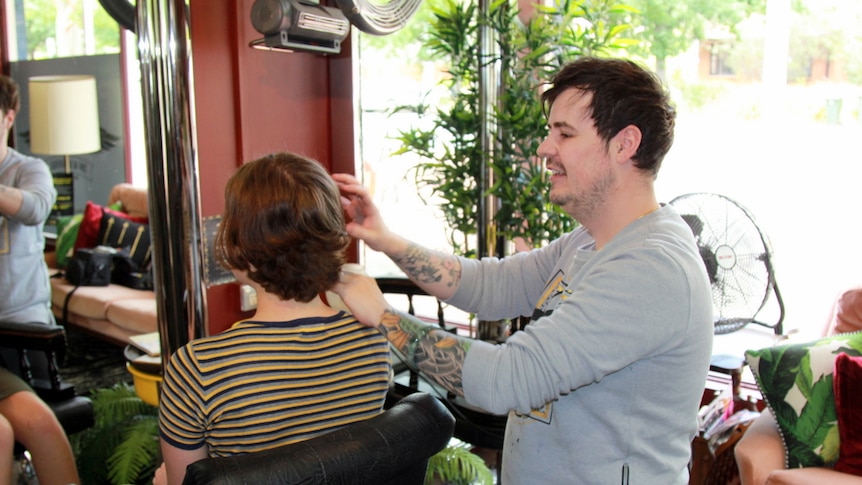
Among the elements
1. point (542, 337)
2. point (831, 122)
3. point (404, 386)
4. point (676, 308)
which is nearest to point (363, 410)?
point (542, 337)

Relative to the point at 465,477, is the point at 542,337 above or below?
above

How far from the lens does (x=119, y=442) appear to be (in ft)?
9.12

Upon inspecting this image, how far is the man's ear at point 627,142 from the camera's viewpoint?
128cm

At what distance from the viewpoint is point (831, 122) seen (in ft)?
10.0

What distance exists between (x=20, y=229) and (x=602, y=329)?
2.25m

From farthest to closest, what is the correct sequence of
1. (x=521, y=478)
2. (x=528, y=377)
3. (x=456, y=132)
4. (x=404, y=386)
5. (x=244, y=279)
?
(x=456, y=132) → (x=404, y=386) → (x=521, y=478) → (x=244, y=279) → (x=528, y=377)

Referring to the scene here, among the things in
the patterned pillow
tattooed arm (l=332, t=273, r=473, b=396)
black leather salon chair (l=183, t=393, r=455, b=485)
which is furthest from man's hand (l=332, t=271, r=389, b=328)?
the patterned pillow

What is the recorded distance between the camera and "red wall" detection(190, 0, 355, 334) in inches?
106

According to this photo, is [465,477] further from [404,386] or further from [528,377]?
[528,377]

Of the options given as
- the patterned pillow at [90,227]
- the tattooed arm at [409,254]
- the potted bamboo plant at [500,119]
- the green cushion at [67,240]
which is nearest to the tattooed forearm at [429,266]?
the tattooed arm at [409,254]

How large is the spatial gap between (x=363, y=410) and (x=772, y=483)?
144cm

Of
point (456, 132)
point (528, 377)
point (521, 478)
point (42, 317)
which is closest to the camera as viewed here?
point (528, 377)

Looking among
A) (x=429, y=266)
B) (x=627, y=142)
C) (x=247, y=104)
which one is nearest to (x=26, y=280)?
(x=247, y=104)

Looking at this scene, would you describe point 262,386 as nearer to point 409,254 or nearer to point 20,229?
point 409,254
